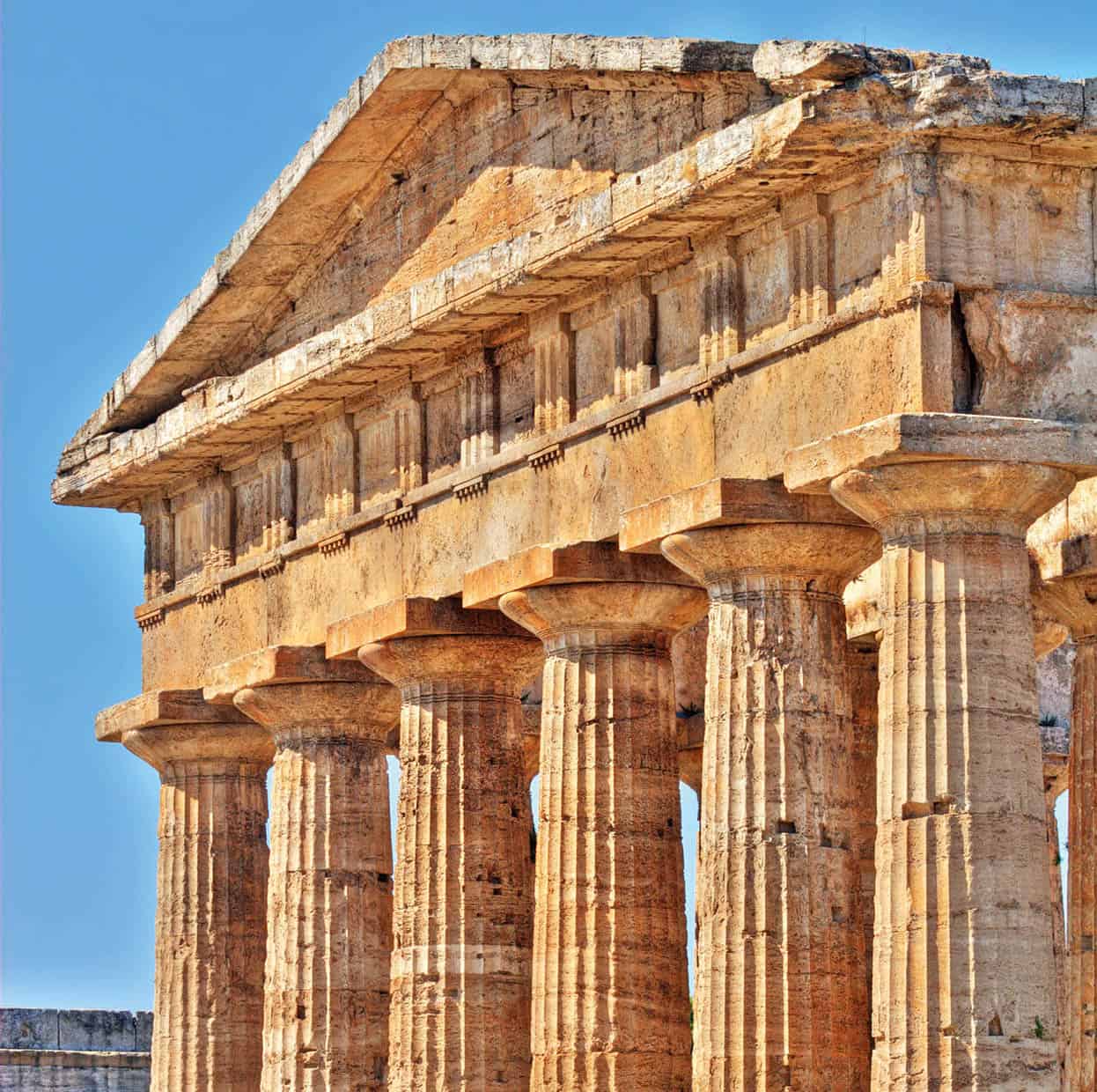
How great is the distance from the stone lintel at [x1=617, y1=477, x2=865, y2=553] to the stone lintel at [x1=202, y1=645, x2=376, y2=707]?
9254mm

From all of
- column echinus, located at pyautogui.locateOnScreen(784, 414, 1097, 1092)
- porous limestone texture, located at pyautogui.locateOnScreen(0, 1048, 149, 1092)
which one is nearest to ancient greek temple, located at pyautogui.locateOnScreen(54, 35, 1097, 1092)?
column echinus, located at pyautogui.locateOnScreen(784, 414, 1097, 1092)

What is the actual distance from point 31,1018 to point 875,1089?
3562cm

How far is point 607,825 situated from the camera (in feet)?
147

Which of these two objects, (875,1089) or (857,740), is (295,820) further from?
(875,1089)

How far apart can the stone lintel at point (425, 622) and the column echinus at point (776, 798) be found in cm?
562

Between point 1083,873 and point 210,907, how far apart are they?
1403cm

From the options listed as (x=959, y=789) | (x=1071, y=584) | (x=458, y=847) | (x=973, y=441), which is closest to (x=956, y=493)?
(x=973, y=441)

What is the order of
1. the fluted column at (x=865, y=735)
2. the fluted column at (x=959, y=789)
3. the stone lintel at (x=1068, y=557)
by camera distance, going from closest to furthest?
the fluted column at (x=959, y=789), the stone lintel at (x=1068, y=557), the fluted column at (x=865, y=735)

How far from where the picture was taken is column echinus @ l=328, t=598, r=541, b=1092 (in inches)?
1874

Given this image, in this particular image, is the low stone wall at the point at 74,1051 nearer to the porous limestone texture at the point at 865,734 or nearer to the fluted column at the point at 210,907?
the fluted column at the point at 210,907

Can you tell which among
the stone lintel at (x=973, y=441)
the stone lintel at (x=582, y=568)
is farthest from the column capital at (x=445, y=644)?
the stone lintel at (x=973, y=441)

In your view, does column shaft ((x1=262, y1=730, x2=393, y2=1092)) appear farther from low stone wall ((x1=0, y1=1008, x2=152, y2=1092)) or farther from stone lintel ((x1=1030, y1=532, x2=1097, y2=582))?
low stone wall ((x1=0, y1=1008, x2=152, y2=1092))

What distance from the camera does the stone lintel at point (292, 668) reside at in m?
50.6

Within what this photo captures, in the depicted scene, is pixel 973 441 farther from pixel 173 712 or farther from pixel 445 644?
pixel 173 712
